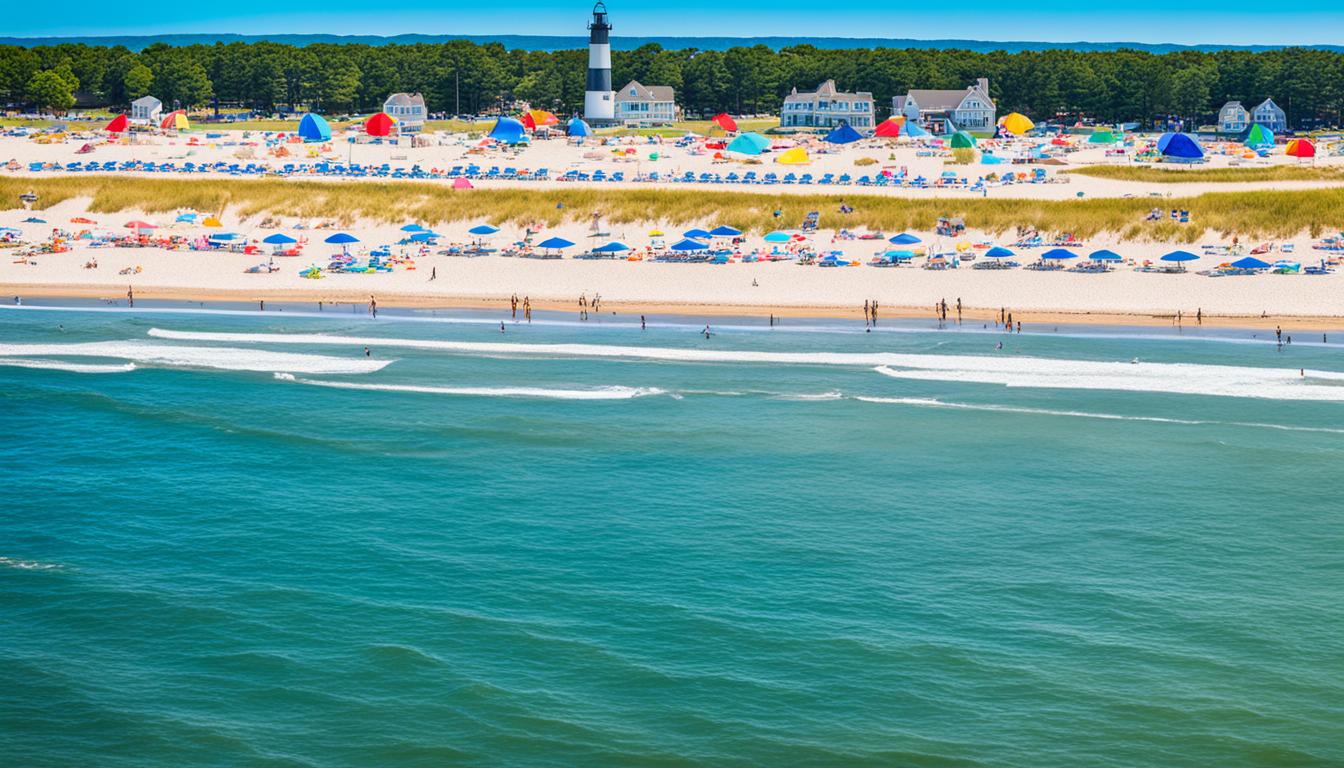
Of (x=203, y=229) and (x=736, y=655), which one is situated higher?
(x=203, y=229)

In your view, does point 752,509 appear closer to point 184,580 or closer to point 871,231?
point 184,580

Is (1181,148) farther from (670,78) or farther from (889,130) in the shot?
(670,78)

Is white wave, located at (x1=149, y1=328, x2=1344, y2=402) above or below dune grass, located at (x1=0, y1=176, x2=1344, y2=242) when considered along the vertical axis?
below

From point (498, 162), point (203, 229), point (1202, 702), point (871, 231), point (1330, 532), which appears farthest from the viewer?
point (498, 162)

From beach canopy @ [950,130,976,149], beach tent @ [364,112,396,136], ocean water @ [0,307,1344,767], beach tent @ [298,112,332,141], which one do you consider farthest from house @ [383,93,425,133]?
ocean water @ [0,307,1344,767]

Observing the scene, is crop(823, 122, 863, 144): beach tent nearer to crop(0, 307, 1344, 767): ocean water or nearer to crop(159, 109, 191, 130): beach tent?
crop(159, 109, 191, 130): beach tent

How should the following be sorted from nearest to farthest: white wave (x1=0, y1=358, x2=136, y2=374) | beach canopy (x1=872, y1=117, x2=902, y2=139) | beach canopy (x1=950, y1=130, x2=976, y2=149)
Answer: white wave (x1=0, y1=358, x2=136, y2=374) → beach canopy (x1=950, y1=130, x2=976, y2=149) → beach canopy (x1=872, y1=117, x2=902, y2=139)

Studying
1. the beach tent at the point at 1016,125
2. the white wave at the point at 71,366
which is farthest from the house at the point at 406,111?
the white wave at the point at 71,366

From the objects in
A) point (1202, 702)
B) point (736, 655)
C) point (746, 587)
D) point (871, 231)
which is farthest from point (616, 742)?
point (871, 231)
